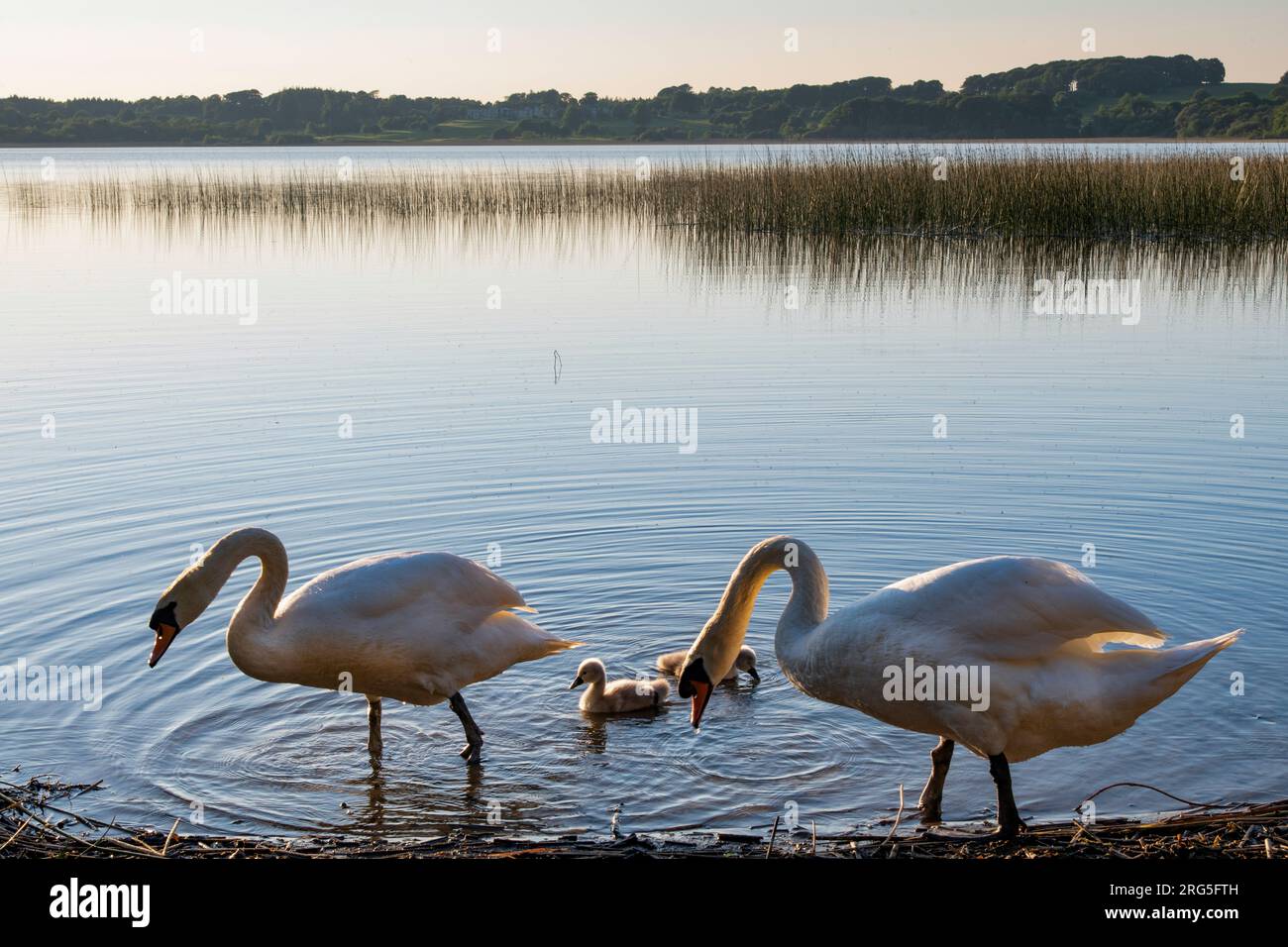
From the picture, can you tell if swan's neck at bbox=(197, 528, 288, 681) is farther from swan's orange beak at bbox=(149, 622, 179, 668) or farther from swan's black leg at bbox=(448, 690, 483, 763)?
swan's black leg at bbox=(448, 690, 483, 763)

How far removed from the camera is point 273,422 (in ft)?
48.2

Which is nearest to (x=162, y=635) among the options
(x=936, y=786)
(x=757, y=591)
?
(x=757, y=591)

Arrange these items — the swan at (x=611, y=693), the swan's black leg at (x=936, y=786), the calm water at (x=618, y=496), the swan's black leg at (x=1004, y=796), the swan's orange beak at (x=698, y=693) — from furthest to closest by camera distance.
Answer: the swan at (x=611, y=693), the calm water at (x=618, y=496), the swan's black leg at (x=936, y=786), the swan's orange beak at (x=698, y=693), the swan's black leg at (x=1004, y=796)

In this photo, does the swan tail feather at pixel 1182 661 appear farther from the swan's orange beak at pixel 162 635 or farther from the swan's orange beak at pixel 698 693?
the swan's orange beak at pixel 162 635

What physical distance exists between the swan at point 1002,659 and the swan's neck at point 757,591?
62 millimetres

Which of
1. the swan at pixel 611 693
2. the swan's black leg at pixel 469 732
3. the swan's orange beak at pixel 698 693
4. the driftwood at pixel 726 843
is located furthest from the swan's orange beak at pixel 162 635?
the swan's orange beak at pixel 698 693

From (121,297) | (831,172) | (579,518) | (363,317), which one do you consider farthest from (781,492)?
(831,172)

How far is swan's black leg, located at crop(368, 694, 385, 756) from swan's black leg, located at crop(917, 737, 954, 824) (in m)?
2.94

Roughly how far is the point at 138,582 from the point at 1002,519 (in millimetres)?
6565

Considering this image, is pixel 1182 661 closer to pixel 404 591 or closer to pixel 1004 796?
pixel 1004 796

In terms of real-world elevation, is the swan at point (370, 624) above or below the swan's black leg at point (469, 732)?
above

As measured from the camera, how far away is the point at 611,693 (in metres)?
7.84

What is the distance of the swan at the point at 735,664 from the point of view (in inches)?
331
